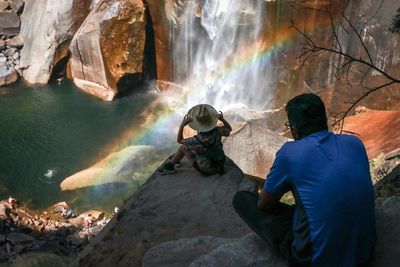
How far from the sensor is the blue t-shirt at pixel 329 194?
9.09 feet

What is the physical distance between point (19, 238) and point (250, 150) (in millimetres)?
4834

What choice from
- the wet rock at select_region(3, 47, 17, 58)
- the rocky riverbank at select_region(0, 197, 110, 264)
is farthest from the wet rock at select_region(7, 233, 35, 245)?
the wet rock at select_region(3, 47, 17, 58)

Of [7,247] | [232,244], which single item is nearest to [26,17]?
[7,247]

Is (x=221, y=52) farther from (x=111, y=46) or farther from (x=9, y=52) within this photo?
(x=9, y=52)

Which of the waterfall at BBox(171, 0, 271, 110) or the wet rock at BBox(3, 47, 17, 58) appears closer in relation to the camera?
the waterfall at BBox(171, 0, 271, 110)

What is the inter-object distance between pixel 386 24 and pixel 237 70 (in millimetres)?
5124

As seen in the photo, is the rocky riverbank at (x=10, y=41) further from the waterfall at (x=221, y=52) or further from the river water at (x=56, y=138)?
the waterfall at (x=221, y=52)

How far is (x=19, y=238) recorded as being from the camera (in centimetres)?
959

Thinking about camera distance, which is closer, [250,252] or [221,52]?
[250,252]

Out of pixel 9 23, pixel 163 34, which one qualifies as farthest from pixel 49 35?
pixel 163 34

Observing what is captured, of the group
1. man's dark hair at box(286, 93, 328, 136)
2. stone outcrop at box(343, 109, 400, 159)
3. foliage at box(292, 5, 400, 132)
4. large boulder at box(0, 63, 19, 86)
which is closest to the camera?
man's dark hair at box(286, 93, 328, 136)

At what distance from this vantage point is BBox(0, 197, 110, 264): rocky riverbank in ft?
29.7

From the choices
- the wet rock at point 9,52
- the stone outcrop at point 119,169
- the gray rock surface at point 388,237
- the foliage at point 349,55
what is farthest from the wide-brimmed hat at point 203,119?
the wet rock at point 9,52

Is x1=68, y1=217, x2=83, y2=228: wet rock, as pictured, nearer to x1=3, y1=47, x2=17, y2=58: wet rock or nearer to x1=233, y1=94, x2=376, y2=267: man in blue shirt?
x1=233, y1=94, x2=376, y2=267: man in blue shirt
